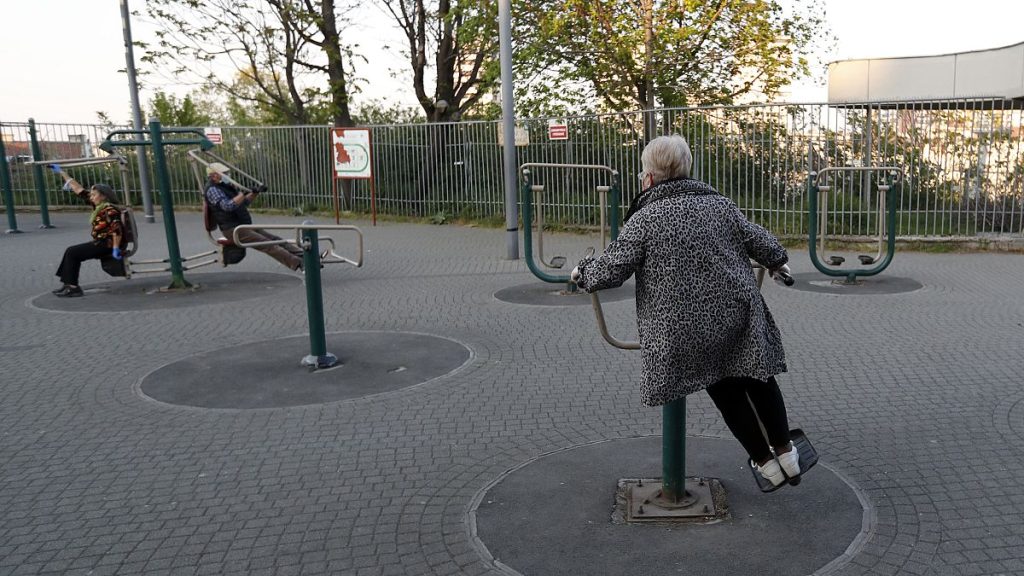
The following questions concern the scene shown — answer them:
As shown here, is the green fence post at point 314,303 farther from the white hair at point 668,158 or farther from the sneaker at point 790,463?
the sneaker at point 790,463

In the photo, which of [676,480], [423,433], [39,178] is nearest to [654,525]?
[676,480]

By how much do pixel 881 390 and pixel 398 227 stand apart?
1269 centimetres

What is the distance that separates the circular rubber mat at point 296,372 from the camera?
18.3 ft

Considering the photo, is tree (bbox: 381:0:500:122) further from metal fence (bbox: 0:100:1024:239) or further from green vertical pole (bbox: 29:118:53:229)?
green vertical pole (bbox: 29:118:53:229)

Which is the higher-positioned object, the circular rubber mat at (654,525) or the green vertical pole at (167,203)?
the green vertical pole at (167,203)

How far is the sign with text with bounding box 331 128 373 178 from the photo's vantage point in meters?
17.8

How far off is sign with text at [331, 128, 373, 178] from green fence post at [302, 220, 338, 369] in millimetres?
11915

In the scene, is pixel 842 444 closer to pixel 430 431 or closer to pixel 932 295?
pixel 430 431

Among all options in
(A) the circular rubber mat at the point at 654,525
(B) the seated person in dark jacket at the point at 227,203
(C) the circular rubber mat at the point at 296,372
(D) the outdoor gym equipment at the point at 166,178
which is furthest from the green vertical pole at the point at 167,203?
(A) the circular rubber mat at the point at 654,525

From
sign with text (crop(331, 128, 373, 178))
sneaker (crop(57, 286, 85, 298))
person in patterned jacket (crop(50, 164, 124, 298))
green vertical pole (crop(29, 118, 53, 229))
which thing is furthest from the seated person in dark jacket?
green vertical pole (crop(29, 118, 53, 229))

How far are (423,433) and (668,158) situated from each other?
227 centimetres

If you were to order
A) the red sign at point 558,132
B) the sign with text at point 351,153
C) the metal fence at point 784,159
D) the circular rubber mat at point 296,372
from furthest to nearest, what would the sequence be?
the sign with text at point 351,153 → the red sign at point 558,132 → the metal fence at point 784,159 → the circular rubber mat at point 296,372

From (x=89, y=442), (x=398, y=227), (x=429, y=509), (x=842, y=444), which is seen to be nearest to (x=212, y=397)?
(x=89, y=442)

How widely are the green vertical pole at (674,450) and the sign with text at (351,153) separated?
1485 centimetres
